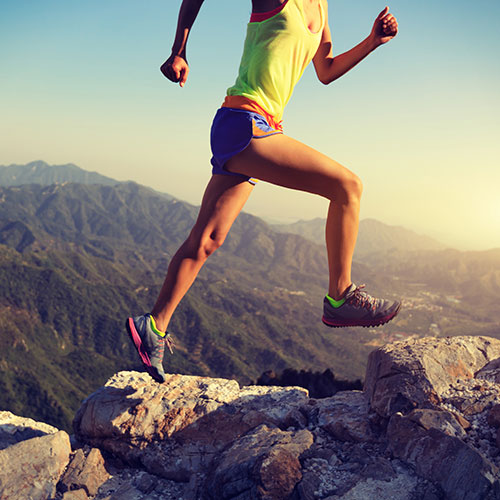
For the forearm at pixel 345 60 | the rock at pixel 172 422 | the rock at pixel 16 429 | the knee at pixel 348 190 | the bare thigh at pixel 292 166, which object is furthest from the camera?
the rock at pixel 16 429

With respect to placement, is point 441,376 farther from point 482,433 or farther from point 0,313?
point 0,313

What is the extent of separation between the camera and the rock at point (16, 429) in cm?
530

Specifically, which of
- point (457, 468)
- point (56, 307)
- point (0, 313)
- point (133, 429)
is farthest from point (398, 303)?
point (56, 307)

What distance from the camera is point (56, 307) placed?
182125 millimetres

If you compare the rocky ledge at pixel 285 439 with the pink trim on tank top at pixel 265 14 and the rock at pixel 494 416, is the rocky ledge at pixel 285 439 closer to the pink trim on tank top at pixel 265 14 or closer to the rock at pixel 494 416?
the rock at pixel 494 416

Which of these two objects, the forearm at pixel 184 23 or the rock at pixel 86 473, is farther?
the rock at pixel 86 473

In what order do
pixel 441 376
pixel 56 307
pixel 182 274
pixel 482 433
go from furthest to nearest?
1. pixel 56 307
2. pixel 441 376
3. pixel 482 433
4. pixel 182 274

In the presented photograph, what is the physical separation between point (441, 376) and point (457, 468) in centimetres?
145

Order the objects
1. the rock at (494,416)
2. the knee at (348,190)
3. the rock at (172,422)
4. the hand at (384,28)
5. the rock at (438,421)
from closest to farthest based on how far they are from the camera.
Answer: the knee at (348,190), the hand at (384,28), the rock at (438,421), the rock at (494,416), the rock at (172,422)

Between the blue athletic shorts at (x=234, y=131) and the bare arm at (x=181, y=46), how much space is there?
0.37 m

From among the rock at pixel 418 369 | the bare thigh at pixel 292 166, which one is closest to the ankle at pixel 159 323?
the bare thigh at pixel 292 166

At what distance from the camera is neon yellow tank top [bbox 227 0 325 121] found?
9.17 feet

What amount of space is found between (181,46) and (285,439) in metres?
3.68

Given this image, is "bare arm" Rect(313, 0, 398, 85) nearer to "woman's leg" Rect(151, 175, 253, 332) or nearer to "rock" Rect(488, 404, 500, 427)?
"woman's leg" Rect(151, 175, 253, 332)
